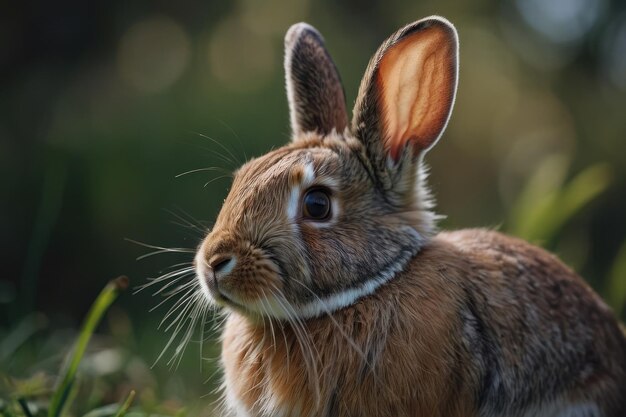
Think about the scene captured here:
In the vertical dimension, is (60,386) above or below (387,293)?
below

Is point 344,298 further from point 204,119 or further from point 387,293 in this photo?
point 204,119

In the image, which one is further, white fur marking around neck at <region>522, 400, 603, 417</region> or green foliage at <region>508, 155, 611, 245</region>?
green foliage at <region>508, 155, 611, 245</region>

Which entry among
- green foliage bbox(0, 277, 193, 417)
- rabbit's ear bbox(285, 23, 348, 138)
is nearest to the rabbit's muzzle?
green foliage bbox(0, 277, 193, 417)

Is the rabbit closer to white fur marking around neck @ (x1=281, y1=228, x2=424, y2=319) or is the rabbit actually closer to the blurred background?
white fur marking around neck @ (x1=281, y1=228, x2=424, y2=319)

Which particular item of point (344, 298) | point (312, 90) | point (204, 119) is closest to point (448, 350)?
point (344, 298)

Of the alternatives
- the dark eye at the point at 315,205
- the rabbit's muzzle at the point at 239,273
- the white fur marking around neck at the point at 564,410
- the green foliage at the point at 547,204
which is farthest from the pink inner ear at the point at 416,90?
the green foliage at the point at 547,204

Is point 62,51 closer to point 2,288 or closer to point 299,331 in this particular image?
point 2,288

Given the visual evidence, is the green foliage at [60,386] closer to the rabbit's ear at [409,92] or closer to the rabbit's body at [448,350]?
the rabbit's body at [448,350]

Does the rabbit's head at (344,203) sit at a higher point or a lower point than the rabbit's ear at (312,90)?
lower
